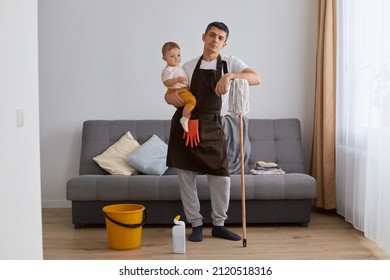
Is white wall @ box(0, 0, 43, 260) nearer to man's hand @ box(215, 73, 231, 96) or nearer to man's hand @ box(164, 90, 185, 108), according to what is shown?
man's hand @ box(164, 90, 185, 108)

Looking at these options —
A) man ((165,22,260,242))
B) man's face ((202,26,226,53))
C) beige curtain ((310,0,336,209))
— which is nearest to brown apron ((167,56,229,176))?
man ((165,22,260,242))

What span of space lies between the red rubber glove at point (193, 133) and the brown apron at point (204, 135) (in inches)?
1.3

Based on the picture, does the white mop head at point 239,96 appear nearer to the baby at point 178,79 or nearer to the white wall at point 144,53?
the baby at point 178,79

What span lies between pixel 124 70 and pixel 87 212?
157 centimetres

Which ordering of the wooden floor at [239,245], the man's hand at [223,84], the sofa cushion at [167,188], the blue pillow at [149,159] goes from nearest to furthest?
the wooden floor at [239,245] < the man's hand at [223,84] < the sofa cushion at [167,188] < the blue pillow at [149,159]

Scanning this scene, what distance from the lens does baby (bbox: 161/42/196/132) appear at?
161 inches

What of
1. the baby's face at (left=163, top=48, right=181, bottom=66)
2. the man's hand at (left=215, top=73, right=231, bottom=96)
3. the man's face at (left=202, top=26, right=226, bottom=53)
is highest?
the man's face at (left=202, top=26, right=226, bottom=53)

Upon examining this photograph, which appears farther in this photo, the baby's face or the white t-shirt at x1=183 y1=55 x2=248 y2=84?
the white t-shirt at x1=183 y1=55 x2=248 y2=84

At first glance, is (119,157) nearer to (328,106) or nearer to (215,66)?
(215,66)

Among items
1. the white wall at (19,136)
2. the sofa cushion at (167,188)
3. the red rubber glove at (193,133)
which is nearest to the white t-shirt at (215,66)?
the red rubber glove at (193,133)

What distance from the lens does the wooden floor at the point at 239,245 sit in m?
3.90

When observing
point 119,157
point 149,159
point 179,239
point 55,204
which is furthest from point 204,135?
point 55,204
